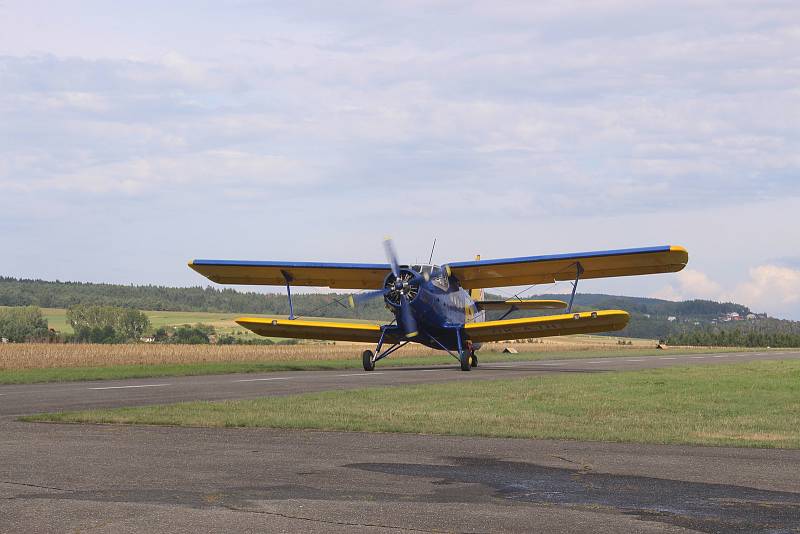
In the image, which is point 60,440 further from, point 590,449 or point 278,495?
point 590,449

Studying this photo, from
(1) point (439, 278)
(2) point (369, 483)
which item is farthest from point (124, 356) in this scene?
(2) point (369, 483)

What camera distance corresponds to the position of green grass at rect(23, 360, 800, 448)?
577 inches

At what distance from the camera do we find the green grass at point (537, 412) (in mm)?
14648

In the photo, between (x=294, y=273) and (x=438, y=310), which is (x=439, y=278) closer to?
(x=438, y=310)

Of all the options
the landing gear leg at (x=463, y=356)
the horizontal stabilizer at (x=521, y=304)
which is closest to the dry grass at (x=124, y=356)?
the horizontal stabilizer at (x=521, y=304)

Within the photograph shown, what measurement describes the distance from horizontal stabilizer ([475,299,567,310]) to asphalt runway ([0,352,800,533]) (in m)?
24.5

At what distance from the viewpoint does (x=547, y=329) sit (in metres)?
33.3

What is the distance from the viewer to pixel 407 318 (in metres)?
32.2

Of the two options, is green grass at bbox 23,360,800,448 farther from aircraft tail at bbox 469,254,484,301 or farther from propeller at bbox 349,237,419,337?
aircraft tail at bbox 469,254,484,301

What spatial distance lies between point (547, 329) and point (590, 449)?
68.0ft

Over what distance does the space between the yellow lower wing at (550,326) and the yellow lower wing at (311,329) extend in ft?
11.2

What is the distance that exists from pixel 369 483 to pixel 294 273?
2585 centimetres

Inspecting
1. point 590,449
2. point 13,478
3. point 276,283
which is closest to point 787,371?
point 276,283

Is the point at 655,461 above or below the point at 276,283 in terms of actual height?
below
